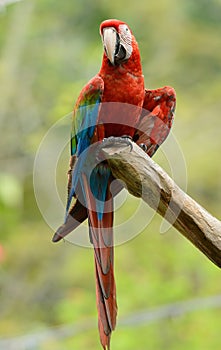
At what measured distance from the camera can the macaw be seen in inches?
55.5

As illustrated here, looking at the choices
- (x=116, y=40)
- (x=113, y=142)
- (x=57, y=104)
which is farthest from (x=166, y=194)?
(x=57, y=104)

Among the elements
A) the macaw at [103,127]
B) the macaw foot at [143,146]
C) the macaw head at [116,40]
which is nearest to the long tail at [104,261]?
the macaw at [103,127]

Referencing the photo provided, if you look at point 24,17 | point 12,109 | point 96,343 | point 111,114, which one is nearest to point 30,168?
point 12,109

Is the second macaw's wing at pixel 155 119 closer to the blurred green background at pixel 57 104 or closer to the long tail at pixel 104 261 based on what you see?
the long tail at pixel 104 261

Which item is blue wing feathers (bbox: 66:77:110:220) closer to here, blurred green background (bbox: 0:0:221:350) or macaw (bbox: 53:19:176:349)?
macaw (bbox: 53:19:176:349)

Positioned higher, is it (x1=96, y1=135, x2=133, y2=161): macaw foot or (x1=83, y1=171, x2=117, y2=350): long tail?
(x1=96, y1=135, x2=133, y2=161): macaw foot

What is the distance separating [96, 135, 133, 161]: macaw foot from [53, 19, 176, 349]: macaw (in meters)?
0.01

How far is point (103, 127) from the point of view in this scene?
1.47 m

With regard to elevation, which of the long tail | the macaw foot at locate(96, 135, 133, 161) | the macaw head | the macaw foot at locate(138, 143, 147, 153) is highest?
the macaw head

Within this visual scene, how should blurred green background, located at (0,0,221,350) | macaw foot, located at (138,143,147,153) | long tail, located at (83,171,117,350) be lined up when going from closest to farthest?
long tail, located at (83,171,117,350), macaw foot, located at (138,143,147,153), blurred green background, located at (0,0,221,350)

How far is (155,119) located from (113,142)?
153 mm

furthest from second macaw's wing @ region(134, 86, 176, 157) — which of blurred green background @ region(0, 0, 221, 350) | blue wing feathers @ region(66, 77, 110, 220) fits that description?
blurred green background @ region(0, 0, 221, 350)

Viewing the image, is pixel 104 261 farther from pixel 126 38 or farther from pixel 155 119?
pixel 126 38

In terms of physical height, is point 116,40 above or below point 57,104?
above
